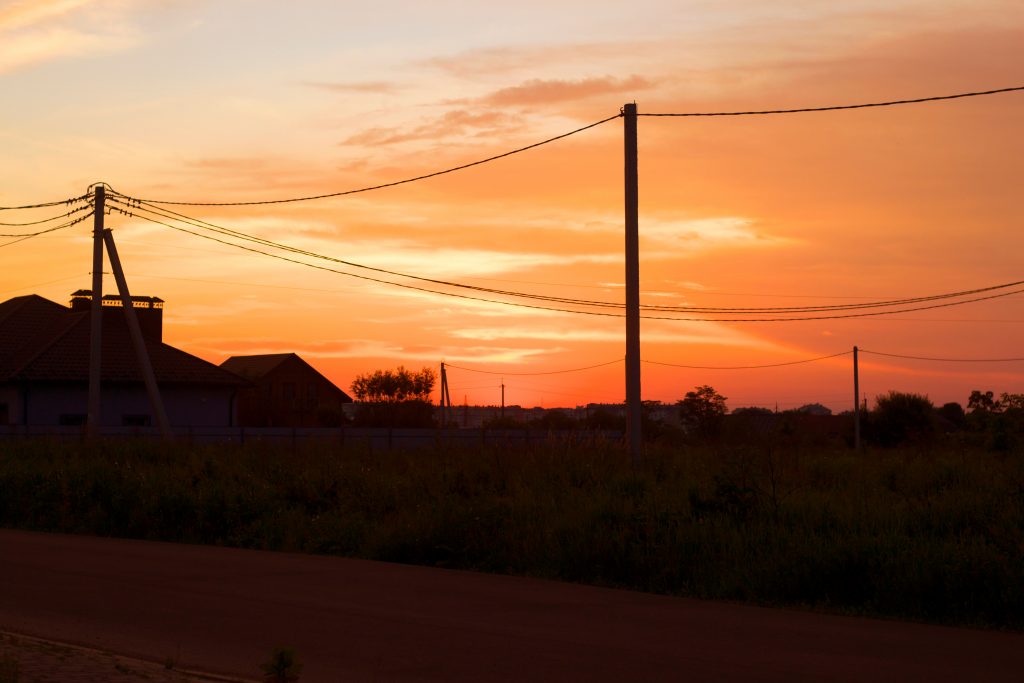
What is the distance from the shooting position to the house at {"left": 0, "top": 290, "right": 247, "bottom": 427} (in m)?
49.5

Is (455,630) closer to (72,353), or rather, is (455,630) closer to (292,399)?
(72,353)

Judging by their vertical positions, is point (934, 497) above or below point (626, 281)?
below

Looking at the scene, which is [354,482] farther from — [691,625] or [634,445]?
[691,625]

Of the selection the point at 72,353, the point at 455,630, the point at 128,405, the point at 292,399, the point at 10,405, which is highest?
the point at 72,353

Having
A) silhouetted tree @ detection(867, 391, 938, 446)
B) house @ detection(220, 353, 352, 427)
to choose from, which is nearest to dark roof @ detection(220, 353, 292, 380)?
house @ detection(220, 353, 352, 427)

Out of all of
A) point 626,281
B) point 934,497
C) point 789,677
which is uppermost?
point 626,281

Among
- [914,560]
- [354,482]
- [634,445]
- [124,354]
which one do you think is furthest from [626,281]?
[124,354]

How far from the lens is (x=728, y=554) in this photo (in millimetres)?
12836

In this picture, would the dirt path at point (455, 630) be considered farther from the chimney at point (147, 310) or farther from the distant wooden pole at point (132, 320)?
the chimney at point (147, 310)

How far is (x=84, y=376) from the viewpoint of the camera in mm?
50000

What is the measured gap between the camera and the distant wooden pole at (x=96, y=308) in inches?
1319

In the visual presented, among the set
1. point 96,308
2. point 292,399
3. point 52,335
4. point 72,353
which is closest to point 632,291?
point 96,308

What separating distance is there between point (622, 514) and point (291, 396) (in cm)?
7466

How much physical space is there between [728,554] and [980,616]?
2.89 metres
